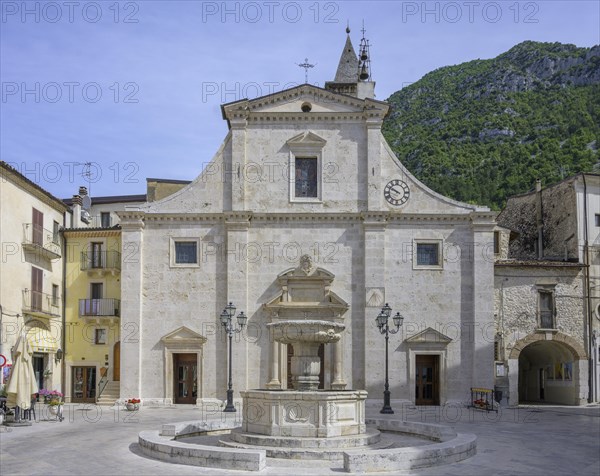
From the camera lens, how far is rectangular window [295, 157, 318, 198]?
34.8 meters

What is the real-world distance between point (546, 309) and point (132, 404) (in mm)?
19639

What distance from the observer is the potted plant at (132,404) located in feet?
104

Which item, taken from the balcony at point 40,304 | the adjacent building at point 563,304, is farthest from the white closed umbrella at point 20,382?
the adjacent building at point 563,304

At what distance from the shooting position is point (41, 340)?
33.8 meters

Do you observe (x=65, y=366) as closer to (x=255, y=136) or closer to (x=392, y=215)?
(x=255, y=136)

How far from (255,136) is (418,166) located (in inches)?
1757

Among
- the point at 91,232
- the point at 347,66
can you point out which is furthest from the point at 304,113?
the point at 347,66

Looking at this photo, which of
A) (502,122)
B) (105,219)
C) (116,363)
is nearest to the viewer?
(116,363)

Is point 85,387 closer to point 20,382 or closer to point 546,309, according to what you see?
point 20,382

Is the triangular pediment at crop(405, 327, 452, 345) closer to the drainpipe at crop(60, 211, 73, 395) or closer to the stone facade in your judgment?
the stone facade

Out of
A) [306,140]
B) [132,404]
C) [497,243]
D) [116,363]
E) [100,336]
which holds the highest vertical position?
[306,140]

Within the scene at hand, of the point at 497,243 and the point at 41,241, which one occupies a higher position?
the point at 497,243

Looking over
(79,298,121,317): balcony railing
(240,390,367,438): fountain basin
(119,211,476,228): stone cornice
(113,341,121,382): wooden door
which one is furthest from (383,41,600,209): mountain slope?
(240,390,367,438): fountain basin

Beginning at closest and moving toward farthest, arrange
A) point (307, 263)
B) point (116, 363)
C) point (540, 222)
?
point (307, 263)
point (116, 363)
point (540, 222)
